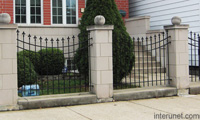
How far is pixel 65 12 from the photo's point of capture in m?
13.0

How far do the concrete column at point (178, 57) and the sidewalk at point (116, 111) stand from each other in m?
0.85

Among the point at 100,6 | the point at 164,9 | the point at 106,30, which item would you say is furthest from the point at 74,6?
the point at 106,30

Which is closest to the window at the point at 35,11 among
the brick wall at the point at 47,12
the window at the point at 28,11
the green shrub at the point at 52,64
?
the window at the point at 28,11

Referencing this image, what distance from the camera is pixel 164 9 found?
13242mm

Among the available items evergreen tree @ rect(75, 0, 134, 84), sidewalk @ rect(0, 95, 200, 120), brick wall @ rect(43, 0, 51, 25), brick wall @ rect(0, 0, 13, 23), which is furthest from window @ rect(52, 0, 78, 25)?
sidewalk @ rect(0, 95, 200, 120)

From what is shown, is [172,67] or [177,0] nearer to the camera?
[172,67]

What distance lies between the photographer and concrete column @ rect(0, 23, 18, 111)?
6598 mm

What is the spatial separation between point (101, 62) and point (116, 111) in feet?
4.57

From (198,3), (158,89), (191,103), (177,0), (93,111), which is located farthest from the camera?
(177,0)

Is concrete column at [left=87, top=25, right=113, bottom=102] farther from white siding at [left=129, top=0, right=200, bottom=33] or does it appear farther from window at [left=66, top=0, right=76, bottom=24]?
window at [left=66, top=0, right=76, bottom=24]

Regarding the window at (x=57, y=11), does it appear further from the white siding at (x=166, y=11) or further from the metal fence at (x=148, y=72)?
the white siding at (x=166, y=11)

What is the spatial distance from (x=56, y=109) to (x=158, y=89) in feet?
9.19

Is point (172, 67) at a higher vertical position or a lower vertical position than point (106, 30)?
lower

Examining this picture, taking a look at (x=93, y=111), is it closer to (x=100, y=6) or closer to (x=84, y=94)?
(x=84, y=94)
